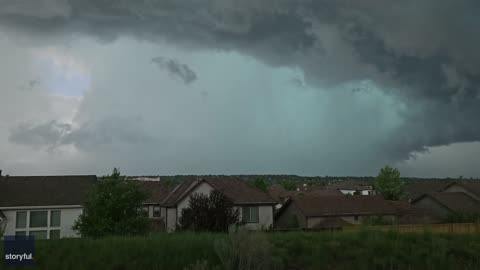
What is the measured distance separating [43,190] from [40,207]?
3.18 metres

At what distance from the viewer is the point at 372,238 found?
58.7 feet

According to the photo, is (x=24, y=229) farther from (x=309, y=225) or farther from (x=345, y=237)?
(x=345, y=237)

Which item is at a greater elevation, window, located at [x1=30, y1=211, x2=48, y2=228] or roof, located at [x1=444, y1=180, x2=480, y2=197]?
roof, located at [x1=444, y1=180, x2=480, y2=197]

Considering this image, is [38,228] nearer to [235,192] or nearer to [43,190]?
[43,190]

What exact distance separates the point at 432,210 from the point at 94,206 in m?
46.0

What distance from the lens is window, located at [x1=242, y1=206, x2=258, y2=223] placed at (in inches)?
1918

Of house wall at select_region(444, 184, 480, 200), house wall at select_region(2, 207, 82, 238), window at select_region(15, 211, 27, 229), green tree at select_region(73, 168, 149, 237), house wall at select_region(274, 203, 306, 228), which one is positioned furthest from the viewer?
house wall at select_region(444, 184, 480, 200)

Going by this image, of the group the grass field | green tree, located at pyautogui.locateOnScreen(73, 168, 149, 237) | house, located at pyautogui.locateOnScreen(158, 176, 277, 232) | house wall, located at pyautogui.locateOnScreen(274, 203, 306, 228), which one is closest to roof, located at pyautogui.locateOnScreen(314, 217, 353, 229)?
house wall, located at pyautogui.locateOnScreen(274, 203, 306, 228)

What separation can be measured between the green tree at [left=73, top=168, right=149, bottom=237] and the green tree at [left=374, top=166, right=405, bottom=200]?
208 feet

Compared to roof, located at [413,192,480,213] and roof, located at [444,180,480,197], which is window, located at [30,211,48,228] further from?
roof, located at [444,180,480,197]

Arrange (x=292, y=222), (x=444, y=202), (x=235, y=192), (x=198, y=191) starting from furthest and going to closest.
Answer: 1. (x=444, y=202)
2. (x=292, y=222)
3. (x=235, y=192)
4. (x=198, y=191)

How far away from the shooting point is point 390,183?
87.4 m

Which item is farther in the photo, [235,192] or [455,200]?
[455,200]

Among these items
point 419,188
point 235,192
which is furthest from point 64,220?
point 419,188
